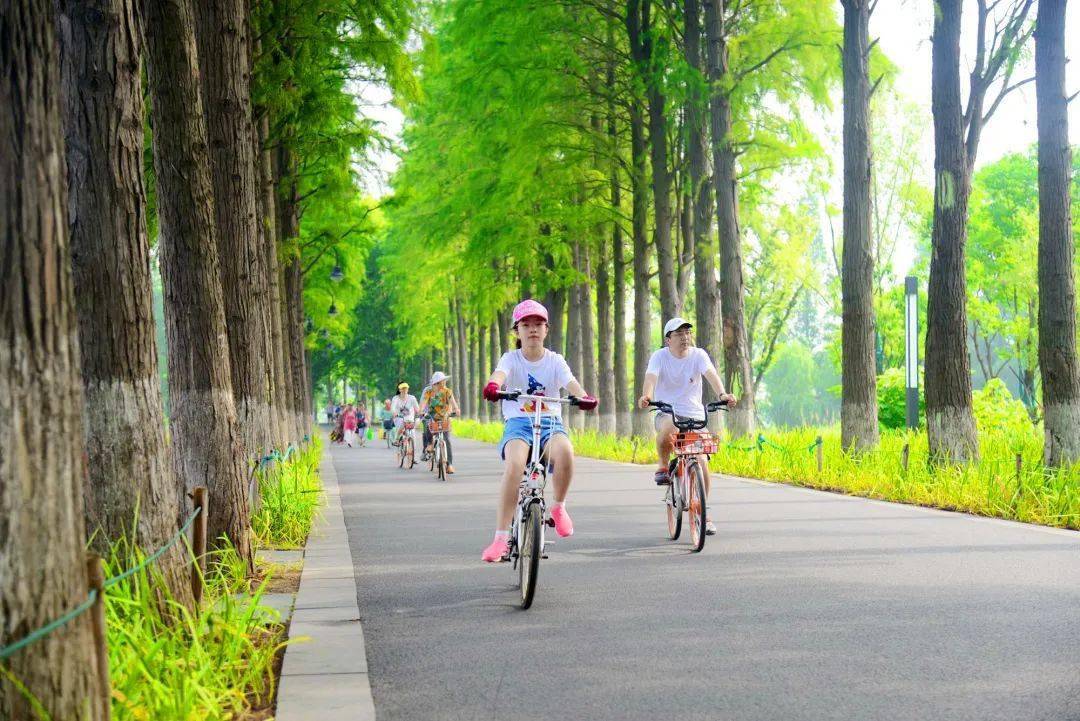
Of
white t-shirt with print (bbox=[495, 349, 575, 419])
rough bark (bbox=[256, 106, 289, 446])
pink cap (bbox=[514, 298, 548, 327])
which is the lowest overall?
white t-shirt with print (bbox=[495, 349, 575, 419])

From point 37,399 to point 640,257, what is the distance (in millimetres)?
24365

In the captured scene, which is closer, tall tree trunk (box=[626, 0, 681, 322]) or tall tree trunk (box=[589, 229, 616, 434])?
tall tree trunk (box=[626, 0, 681, 322])

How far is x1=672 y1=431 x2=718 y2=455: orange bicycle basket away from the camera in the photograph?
10820mm

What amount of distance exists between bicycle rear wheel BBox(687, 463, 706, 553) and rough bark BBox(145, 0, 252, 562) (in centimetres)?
353

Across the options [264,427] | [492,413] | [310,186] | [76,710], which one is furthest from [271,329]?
[492,413]

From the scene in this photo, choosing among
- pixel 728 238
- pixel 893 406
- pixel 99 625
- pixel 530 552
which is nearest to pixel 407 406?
pixel 728 238

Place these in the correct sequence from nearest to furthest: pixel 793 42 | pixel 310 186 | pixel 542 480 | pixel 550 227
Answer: pixel 542 480
pixel 793 42
pixel 310 186
pixel 550 227

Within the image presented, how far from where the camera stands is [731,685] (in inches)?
220

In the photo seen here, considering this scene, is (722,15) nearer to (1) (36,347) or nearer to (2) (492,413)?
(1) (36,347)

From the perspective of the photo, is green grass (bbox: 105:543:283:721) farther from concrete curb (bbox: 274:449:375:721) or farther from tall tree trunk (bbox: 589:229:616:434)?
tall tree trunk (bbox: 589:229:616:434)

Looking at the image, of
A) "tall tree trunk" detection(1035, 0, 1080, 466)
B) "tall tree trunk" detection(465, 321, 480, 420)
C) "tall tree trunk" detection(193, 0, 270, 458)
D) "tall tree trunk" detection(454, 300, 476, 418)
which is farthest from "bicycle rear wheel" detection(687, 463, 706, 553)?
"tall tree trunk" detection(465, 321, 480, 420)

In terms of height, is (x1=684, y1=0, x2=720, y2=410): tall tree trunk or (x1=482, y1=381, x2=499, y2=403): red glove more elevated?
(x1=684, y1=0, x2=720, y2=410): tall tree trunk

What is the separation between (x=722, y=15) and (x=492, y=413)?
39029mm

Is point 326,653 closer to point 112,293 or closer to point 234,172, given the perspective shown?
point 112,293
